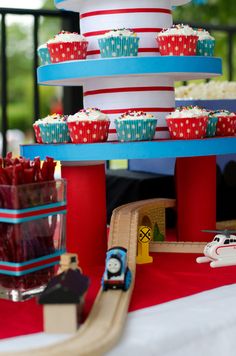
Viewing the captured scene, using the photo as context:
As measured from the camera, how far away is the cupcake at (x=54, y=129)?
4.50 feet

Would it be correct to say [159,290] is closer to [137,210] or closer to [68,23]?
[137,210]

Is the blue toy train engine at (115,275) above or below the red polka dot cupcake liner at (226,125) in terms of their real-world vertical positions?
below

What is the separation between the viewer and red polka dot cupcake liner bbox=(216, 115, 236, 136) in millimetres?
1484

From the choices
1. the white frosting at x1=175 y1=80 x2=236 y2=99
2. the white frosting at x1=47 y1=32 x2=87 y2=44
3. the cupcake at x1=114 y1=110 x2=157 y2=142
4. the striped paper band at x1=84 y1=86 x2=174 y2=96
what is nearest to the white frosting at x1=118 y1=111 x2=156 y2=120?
the cupcake at x1=114 y1=110 x2=157 y2=142

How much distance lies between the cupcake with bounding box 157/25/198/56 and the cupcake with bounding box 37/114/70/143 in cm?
28

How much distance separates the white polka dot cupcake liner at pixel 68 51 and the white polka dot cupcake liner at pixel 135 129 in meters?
0.19

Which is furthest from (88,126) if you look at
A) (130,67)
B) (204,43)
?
(204,43)

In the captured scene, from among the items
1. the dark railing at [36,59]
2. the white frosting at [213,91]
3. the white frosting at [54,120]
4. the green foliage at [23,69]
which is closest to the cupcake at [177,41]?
the white frosting at [54,120]

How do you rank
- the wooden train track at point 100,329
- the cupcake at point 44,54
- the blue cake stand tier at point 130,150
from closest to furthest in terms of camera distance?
1. the wooden train track at point 100,329
2. the blue cake stand tier at point 130,150
3. the cupcake at point 44,54

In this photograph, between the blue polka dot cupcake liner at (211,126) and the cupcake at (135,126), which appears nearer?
the cupcake at (135,126)

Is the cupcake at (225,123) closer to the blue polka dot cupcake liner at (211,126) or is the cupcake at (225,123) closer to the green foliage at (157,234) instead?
the blue polka dot cupcake liner at (211,126)

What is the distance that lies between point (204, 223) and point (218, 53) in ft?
23.0

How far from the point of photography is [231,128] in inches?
58.6

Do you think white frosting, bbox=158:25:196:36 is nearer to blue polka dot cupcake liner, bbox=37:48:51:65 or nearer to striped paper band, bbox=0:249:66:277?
blue polka dot cupcake liner, bbox=37:48:51:65
